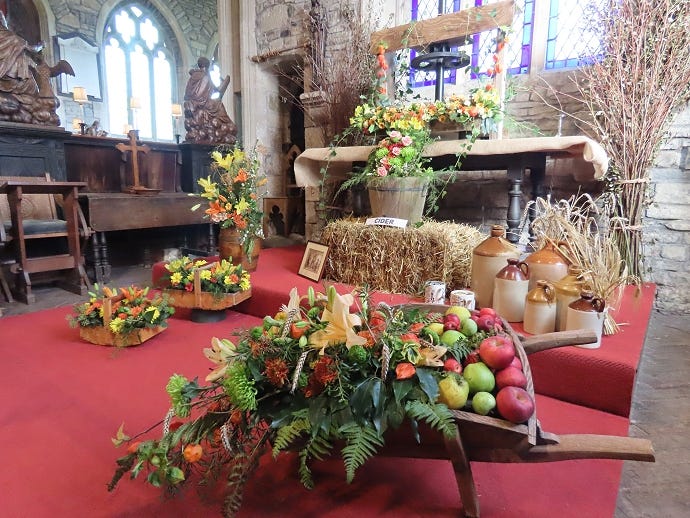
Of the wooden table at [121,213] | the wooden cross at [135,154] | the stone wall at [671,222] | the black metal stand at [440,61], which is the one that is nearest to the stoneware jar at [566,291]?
the stone wall at [671,222]

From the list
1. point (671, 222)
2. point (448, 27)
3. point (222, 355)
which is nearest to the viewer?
point (222, 355)

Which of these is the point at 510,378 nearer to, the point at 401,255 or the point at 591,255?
the point at 591,255

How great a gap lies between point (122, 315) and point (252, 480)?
1.40 m

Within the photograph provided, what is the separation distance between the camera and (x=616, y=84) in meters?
2.77

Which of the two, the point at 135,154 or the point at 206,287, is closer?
the point at 206,287

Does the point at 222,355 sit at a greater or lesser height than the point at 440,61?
lesser

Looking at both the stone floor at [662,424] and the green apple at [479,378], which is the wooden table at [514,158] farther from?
the green apple at [479,378]

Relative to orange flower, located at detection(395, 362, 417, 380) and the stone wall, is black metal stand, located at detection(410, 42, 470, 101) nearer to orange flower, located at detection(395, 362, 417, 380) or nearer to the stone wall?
the stone wall

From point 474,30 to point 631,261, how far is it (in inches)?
75.2

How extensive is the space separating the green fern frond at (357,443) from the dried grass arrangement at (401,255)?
5.35ft

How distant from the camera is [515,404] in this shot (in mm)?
950

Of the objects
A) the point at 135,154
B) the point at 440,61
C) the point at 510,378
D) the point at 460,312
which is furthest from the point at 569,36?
the point at 135,154

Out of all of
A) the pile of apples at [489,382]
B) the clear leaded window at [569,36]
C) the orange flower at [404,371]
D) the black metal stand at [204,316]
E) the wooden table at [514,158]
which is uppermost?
the clear leaded window at [569,36]

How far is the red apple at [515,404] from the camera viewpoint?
95cm
